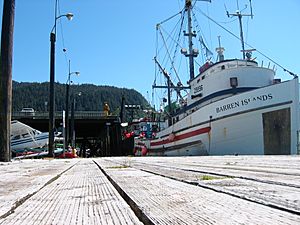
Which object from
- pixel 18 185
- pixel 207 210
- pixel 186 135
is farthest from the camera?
pixel 186 135

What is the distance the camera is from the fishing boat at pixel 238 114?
1544 cm

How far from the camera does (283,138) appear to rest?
1522 cm

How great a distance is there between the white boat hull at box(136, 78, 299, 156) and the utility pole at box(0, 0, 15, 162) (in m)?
11.3

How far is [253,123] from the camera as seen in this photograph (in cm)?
1616

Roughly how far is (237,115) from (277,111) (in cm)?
187

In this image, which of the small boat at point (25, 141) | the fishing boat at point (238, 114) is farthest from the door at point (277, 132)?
the small boat at point (25, 141)

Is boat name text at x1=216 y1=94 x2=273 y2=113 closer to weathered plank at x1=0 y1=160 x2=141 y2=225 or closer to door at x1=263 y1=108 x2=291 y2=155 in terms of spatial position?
door at x1=263 y1=108 x2=291 y2=155

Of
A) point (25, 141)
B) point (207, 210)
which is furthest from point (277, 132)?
point (25, 141)

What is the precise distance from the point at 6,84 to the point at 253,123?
1164 centimetres

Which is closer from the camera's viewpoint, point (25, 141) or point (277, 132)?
point (277, 132)

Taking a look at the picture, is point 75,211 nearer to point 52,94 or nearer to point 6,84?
point 6,84

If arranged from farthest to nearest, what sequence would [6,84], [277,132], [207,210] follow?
1. [277,132]
2. [6,84]
3. [207,210]

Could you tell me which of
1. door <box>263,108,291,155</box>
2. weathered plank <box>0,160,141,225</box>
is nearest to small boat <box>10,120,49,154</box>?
door <box>263,108,291,155</box>

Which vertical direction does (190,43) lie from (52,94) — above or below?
above
